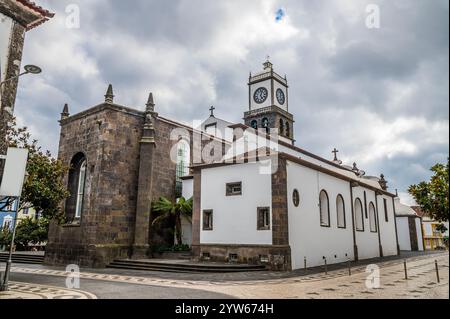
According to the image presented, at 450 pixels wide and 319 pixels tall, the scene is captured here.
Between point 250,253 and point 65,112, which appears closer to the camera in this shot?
point 250,253

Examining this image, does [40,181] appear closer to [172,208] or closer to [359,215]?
[172,208]

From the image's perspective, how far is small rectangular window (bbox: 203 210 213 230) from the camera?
65.5 ft

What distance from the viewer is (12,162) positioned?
10.3m

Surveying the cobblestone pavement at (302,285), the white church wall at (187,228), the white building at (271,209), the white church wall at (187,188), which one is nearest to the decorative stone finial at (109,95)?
the white building at (271,209)

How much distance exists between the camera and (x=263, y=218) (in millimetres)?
18125

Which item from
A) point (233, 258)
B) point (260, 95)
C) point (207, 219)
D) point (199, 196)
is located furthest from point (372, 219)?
point (260, 95)

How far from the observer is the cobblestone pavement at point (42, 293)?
9367 mm

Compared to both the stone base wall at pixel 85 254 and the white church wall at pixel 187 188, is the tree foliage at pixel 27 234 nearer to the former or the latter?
the stone base wall at pixel 85 254

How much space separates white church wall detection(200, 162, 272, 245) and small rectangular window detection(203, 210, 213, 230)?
0.21m

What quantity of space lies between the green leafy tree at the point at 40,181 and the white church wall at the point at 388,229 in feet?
87.0

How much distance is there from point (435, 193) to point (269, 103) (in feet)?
111

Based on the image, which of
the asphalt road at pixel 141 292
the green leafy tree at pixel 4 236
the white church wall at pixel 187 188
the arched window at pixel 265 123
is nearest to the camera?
the asphalt road at pixel 141 292

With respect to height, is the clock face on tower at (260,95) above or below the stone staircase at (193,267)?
above
